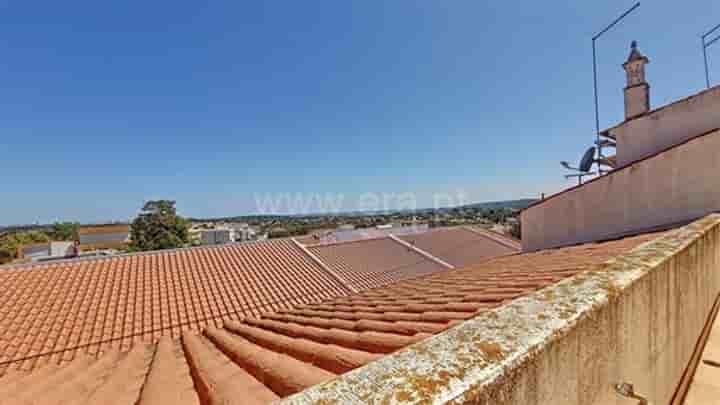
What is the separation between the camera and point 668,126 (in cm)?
699

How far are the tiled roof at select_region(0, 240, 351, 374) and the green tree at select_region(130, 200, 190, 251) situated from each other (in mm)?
28281

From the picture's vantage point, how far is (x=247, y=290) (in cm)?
873

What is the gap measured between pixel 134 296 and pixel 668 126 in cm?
1353

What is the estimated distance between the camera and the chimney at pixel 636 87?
944 centimetres

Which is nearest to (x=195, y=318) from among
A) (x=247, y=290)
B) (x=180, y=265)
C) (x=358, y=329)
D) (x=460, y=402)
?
(x=247, y=290)

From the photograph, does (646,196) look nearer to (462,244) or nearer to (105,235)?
(462,244)

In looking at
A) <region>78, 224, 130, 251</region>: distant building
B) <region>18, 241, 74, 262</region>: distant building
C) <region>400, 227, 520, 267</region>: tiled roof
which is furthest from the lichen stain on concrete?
<region>78, 224, 130, 251</region>: distant building

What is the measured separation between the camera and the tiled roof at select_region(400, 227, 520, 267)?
15.7 meters

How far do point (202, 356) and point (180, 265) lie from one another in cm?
849

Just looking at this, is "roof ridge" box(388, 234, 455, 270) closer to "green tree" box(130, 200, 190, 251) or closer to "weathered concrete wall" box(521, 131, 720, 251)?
"weathered concrete wall" box(521, 131, 720, 251)

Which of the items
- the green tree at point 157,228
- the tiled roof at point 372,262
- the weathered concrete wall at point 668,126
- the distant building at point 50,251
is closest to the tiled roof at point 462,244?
the tiled roof at point 372,262

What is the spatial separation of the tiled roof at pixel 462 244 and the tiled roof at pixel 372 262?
5.02 ft

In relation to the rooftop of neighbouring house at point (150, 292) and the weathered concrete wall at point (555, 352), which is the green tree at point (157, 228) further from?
the weathered concrete wall at point (555, 352)

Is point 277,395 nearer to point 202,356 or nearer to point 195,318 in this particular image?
point 202,356
